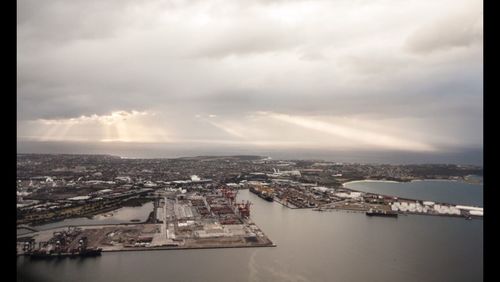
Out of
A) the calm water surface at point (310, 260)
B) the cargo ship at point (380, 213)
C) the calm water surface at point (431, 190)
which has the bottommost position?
the calm water surface at point (310, 260)

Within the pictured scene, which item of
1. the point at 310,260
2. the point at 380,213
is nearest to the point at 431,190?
the point at 380,213

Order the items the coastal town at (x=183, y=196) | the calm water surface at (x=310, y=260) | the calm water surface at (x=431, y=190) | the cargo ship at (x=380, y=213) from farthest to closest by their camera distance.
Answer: the calm water surface at (x=431, y=190)
the cargo ship at (x=380, y=213)
the coastal town at (x=183, y=196)
the calm water surface at (x=310, y=260)

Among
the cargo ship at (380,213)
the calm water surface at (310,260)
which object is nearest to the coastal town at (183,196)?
the cargo ship at (380,213)

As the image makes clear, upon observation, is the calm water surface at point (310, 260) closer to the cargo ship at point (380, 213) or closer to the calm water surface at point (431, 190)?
the cargo ship at point (380, 213)

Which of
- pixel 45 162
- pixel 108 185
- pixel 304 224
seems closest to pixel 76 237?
pixel 108 185

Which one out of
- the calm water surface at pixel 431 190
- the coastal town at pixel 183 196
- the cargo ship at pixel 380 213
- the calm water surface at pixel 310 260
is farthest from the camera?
the calm water surface at pixel 431 190

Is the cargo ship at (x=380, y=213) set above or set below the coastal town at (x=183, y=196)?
below
